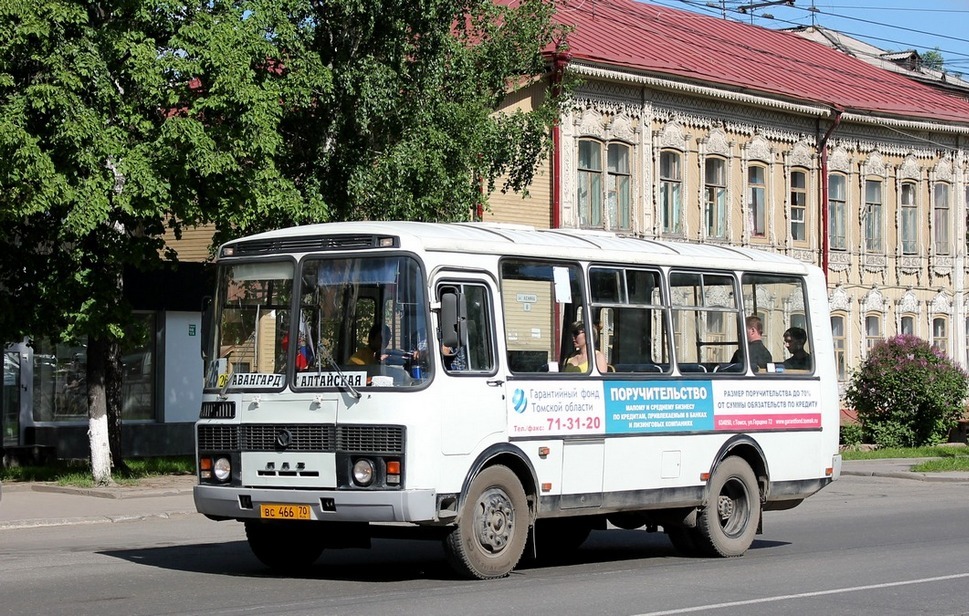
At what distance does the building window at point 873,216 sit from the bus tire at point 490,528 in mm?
31880

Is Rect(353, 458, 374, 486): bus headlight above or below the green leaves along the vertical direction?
below

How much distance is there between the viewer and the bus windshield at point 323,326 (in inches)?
464

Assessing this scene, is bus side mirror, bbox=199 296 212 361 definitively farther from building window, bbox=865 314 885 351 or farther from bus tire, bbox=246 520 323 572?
building window, bbox=865 314 885 351

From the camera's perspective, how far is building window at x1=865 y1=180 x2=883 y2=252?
1672 inches

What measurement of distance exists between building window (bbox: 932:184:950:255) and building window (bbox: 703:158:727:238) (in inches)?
367

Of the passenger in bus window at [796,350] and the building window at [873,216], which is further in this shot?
the building window at [873,216]

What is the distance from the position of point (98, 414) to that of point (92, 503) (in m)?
2.84

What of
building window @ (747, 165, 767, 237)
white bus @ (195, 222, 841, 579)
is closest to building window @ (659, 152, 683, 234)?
building window @ (747, 165, 767, 237)

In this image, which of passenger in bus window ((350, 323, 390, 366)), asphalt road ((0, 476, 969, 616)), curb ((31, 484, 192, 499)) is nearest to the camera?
asphalt road ((0, 476, 969, 616))

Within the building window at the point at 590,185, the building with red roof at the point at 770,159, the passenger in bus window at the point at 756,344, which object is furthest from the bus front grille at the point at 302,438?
the building window at the point at 590,185

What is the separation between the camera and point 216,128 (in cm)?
2152

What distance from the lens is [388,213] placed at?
75.7 feet

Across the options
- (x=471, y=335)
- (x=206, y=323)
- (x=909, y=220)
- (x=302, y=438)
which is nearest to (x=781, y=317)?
(x=471, y=335)

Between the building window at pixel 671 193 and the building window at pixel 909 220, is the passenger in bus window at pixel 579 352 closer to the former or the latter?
the building window at pixel 671 193
